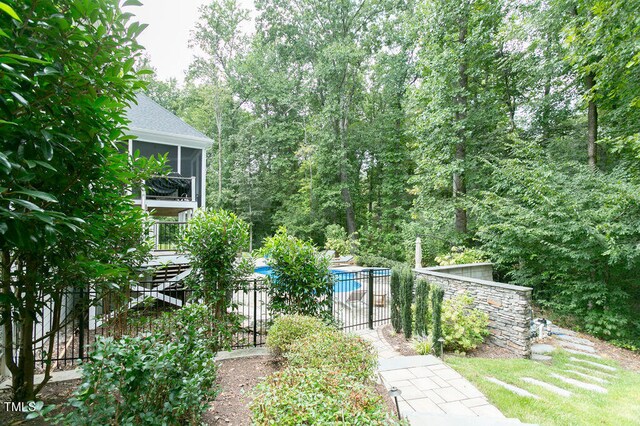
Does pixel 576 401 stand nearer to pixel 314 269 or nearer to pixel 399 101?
pixel 314 269

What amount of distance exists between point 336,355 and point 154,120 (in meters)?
10.5

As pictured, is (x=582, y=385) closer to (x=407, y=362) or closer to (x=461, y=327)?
(x=461, y=327)

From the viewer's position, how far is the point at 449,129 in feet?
33.0

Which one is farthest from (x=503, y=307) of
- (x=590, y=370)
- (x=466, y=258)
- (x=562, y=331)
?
(x=466, y=258)

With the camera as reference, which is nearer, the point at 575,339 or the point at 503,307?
the point at 503,307

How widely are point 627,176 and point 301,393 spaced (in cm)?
912

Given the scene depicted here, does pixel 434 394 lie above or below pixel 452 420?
below

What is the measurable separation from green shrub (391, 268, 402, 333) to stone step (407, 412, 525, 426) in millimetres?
3066

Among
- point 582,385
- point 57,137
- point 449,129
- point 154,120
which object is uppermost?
point 154,120

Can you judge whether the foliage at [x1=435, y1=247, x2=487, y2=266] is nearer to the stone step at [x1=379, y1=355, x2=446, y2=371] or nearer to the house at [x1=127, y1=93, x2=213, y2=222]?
the stone step at [x1=379, y1=355, x2=446, y2=371]

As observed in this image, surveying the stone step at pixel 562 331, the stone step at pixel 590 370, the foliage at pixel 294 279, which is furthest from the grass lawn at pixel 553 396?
the foliage at pixel 294 279

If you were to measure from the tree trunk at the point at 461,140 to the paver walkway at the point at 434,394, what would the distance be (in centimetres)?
675

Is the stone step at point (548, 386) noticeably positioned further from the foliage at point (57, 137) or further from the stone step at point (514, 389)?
the foliage at point (57, 137)

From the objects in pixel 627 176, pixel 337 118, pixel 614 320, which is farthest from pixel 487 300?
pixel 337 118
